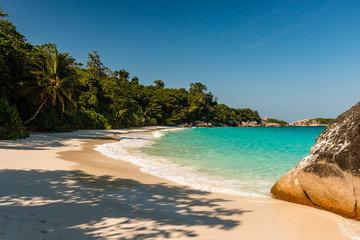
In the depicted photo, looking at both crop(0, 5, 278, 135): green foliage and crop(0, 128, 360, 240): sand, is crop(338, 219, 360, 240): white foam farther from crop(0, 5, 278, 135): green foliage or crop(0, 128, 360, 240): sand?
crop(0, 5, 278, 135): green foliage

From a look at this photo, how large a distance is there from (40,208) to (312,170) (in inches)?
234

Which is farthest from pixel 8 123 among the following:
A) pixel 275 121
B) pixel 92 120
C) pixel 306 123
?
pixel 306 123

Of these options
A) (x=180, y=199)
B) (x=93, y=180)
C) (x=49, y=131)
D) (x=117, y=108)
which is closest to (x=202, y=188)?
(x=180, y=199)

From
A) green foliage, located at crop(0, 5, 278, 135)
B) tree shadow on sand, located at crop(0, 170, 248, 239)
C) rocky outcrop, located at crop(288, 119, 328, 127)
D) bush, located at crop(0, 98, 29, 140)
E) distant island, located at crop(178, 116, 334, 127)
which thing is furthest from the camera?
rocky outcrop, located at crop(288, 119, 328, 127)

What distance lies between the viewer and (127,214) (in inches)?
144

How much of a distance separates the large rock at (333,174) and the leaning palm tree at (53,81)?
1888 centimetres

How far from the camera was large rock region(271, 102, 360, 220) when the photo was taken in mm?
4281

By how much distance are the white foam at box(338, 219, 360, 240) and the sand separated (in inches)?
0.7

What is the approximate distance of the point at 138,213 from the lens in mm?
3736

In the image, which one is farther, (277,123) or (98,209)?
(277,123)

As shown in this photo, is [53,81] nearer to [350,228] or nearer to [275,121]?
[350,228]

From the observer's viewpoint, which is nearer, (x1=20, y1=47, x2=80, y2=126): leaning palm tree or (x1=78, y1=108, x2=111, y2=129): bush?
(x1=20, y1=47, x2=80, y2=126): leaning palm tree

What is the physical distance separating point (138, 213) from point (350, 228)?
4114mm

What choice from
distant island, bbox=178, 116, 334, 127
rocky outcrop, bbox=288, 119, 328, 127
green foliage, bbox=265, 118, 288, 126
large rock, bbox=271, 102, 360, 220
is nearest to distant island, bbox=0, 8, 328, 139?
large rock, bbox=271, 102, 360, 220
